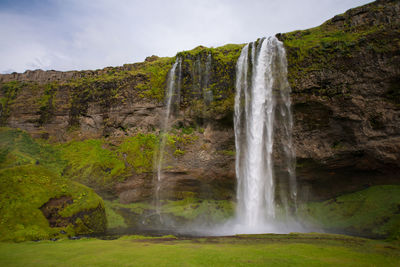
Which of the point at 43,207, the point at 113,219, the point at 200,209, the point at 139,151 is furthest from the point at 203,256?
the point at 139,151

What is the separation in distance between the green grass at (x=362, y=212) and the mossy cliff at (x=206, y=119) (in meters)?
1.17

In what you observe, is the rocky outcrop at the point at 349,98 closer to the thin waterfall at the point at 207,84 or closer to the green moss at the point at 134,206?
the thin waterfall at the point at 207,84

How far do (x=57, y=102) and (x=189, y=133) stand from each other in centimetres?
2334

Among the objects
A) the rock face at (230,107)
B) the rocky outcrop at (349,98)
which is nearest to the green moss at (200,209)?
the rock face at (230,107)

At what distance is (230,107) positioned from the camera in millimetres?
28656

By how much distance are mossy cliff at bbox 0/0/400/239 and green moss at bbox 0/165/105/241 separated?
5350 mm

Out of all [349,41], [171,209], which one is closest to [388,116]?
[349,41]

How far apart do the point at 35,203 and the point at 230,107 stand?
20.8 m

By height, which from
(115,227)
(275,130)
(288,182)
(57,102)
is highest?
(57,102)

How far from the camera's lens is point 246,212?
25.9m

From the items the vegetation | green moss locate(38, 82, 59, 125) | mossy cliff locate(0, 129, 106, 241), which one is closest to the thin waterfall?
the vegetation

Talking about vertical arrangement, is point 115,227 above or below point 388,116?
below

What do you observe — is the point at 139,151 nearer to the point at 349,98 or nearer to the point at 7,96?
the point at 349,98

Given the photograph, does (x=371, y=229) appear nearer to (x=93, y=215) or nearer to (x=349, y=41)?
(x=349, y=41)
